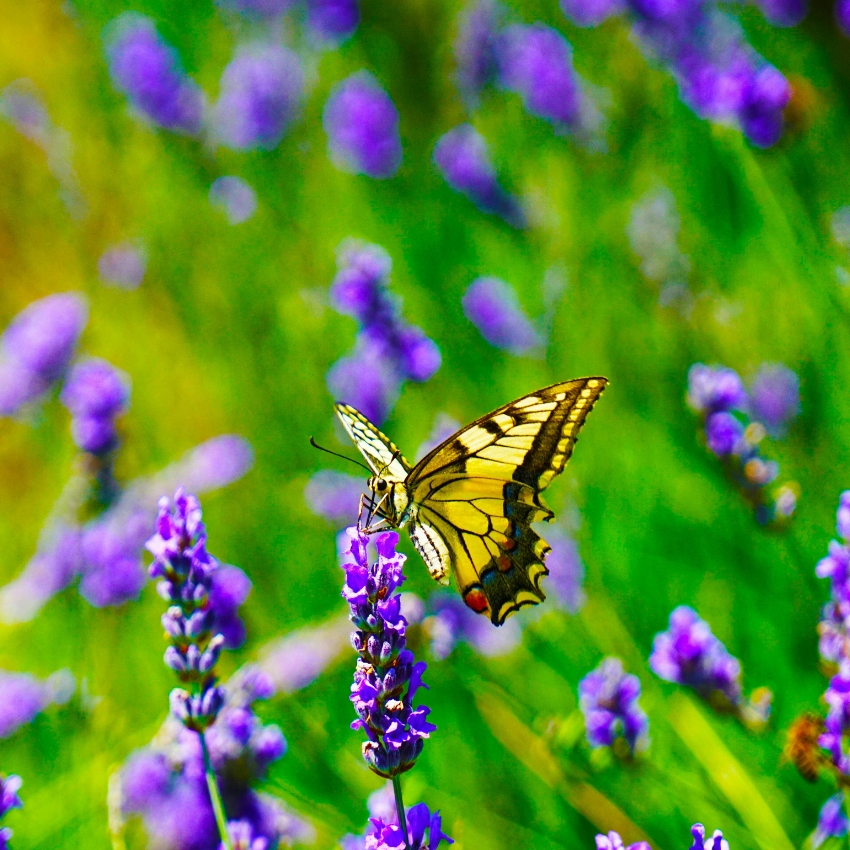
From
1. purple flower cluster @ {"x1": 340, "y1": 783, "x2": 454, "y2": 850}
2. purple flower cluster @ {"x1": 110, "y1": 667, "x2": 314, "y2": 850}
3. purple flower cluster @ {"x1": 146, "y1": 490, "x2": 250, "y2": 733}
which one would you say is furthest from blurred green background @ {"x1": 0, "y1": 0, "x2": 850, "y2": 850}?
purple flower cluster @ {"x1": 340, "y1": 783, "x2": 454, "y2": 850}

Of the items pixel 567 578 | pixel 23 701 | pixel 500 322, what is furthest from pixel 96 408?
pixel 500 322

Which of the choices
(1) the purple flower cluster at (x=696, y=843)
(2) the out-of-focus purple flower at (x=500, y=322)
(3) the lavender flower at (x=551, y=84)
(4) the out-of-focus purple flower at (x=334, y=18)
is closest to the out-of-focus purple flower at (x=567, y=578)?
(2) the out-of-focus purple flower at (x=500, y=322)

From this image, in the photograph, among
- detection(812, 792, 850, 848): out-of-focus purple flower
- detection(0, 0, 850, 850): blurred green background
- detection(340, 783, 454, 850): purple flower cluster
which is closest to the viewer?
detection(340, 783, 454, 850): purple flower cluster

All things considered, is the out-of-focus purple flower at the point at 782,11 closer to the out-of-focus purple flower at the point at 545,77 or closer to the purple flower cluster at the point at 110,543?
the out-of-focus purple flower at the point at 545,77

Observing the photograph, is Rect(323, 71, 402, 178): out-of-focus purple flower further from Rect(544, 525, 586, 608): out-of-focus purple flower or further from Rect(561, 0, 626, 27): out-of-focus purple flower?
Rect(544, 525, 586, 608): out-of-focus purple flower

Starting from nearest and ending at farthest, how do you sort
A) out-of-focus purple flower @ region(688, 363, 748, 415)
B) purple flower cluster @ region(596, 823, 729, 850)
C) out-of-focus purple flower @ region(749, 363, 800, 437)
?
purple flower cluster @ region(596, 823, 729, 850), out-of-focus purple flower @ region(688, 363, 748, 415), out-of-focus purple flower @ region(749, 363, 800, 437)
